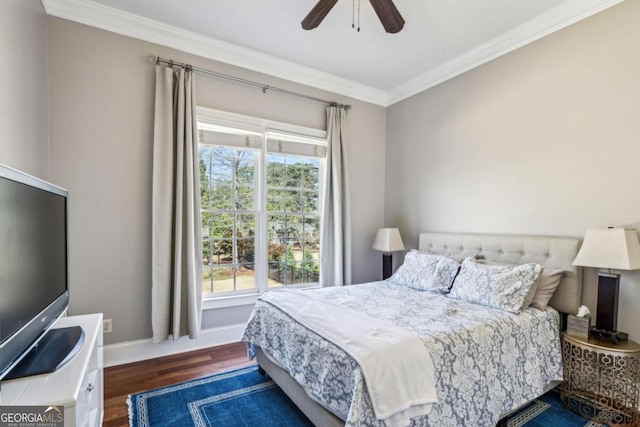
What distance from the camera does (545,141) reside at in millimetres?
2646

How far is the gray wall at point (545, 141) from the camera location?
2221 mm

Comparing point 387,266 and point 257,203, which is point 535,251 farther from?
point 257,203

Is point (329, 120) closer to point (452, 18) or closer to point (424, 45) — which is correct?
point (424, 45)

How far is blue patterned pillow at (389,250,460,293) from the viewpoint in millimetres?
2834

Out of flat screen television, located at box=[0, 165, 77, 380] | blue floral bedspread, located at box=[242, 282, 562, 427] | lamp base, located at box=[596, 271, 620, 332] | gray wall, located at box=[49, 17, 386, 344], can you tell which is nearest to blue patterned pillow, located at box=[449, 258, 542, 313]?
blue floral bedspread, located at box=[242, 282, 562, 427]

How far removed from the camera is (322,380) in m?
1.66

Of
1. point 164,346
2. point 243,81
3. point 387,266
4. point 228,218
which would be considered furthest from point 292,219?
point 164,346

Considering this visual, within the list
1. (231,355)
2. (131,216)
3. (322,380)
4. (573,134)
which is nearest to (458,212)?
(573,134)

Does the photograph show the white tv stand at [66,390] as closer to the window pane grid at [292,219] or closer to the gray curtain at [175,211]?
the gray curtain at [175,211]

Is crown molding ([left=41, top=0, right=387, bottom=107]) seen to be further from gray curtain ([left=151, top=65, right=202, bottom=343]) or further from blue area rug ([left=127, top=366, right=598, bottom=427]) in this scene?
blue area rug ([left=127, top=366, right=598, bottom=427])

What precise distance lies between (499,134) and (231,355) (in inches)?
134

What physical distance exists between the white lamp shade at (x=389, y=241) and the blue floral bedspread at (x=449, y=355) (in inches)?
44.7
